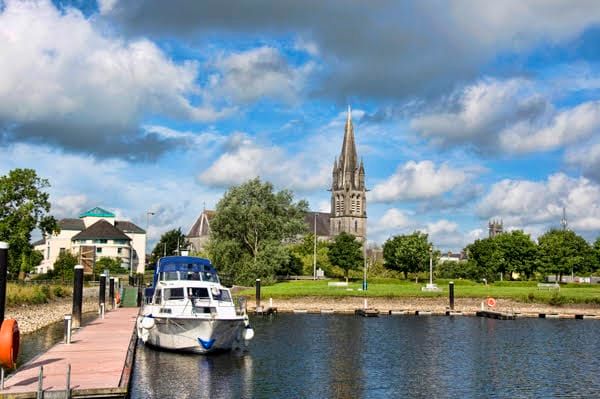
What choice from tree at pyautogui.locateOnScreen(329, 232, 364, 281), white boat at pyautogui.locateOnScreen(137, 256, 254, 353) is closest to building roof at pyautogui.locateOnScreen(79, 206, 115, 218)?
tree at pyautogui.locateOnScreen(329, 232, 364, 281)

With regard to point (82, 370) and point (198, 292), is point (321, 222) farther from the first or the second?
point (82, 370)

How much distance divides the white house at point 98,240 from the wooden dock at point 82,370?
246ft

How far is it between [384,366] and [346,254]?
7735 centimetres

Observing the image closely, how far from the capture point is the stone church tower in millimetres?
186875

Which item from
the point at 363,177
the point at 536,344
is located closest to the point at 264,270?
the point at 536,344

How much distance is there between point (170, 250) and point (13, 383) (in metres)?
138

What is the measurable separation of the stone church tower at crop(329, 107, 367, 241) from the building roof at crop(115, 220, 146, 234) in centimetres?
6541

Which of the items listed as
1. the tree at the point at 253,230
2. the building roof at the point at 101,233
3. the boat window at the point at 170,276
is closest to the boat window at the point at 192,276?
the boat window at the point at 170,276

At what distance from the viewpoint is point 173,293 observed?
116 ft

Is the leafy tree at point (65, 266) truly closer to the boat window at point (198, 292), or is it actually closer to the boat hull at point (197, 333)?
the boat window at point (198, 292)

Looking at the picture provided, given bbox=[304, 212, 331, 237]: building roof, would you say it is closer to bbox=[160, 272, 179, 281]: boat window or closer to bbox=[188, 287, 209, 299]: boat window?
bbox=[160, 272, 179, 281]: boat window

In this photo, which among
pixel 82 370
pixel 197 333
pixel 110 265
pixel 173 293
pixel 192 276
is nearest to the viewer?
pixel 82 370

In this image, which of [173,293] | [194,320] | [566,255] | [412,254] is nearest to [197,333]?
[194,320]

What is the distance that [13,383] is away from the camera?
808 inches
